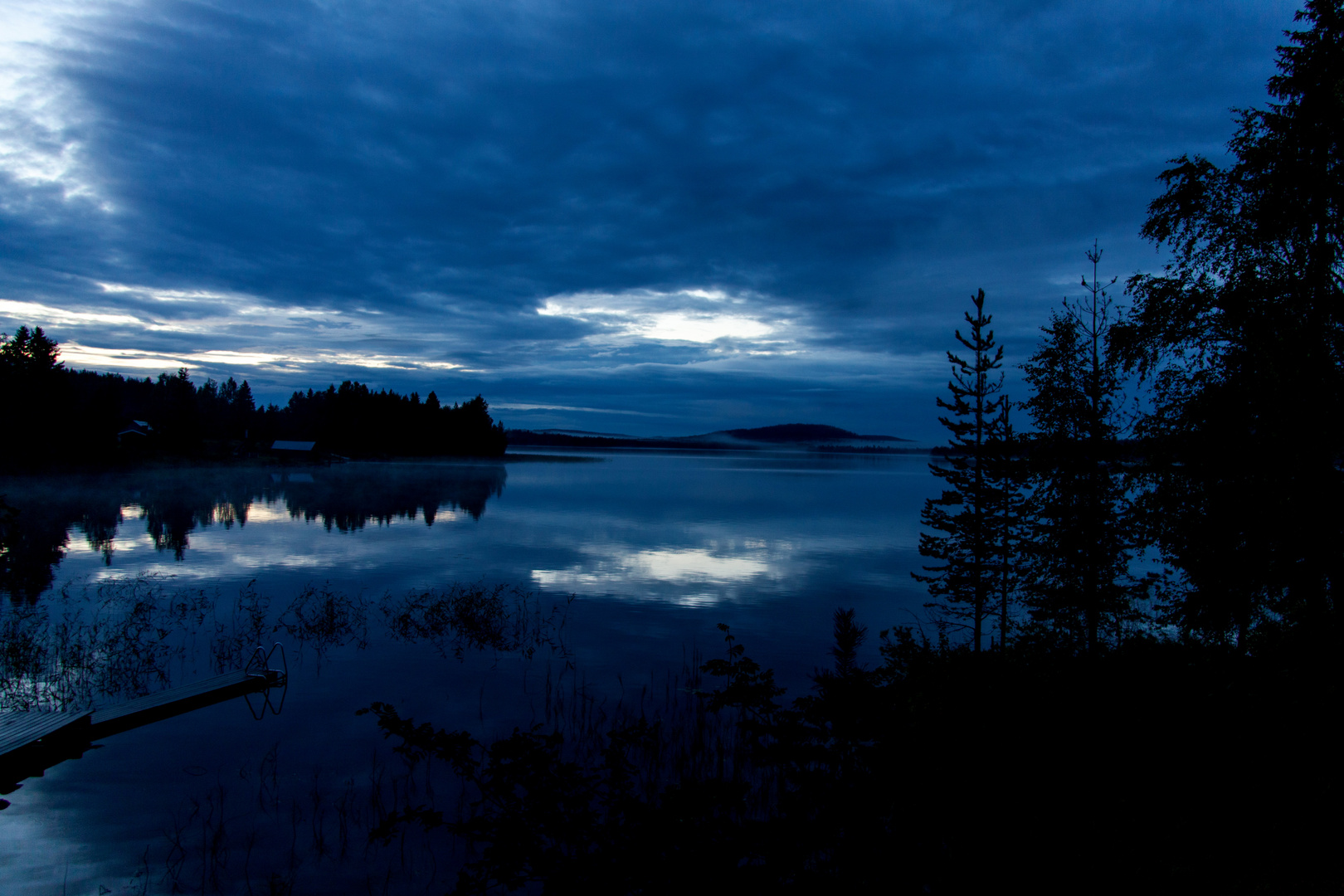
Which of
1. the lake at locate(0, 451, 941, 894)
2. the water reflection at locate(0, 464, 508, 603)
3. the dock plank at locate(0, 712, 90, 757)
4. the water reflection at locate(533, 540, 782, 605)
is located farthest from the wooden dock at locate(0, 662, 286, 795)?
the water reflection at locate(533, 540, 782, 605)

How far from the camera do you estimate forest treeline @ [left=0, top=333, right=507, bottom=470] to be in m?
77.9

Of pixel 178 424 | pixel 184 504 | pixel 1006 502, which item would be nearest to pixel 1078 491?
pixel 1006 502

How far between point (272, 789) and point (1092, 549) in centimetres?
2315

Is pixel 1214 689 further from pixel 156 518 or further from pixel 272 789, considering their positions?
pixel 156 518

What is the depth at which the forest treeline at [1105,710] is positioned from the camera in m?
8.05

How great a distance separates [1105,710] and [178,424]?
135 m

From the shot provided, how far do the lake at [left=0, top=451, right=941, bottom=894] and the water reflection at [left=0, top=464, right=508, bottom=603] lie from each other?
55 centimetres

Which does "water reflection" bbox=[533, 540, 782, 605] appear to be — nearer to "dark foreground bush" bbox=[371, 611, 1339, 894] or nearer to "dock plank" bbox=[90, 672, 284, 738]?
"dock plank" bbox=[90, 672, 284, 738]

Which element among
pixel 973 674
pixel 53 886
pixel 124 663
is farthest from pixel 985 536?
pixel 124 663

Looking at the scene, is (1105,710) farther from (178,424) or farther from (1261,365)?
(178,424)

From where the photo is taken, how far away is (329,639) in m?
22.5

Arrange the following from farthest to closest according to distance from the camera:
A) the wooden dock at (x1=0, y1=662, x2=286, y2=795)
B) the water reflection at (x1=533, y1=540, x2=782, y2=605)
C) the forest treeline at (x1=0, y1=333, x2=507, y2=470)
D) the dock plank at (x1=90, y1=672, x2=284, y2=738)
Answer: the forest treeline at (x1=0, y1=333, x2=507, y2=470)
the water reflection at (x1=533, y1=540, x2=782, y2=605)
the dock plank at (x1=90, y1=672, x2=284, y2=738)
the wooden dock at (x1=0, y1=662, x2=286, y2=795)

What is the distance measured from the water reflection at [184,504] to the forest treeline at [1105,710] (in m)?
12.9

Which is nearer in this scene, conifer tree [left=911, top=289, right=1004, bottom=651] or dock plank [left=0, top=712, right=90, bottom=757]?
dock plank [left=0, top=712, right=90, bottom=757]
